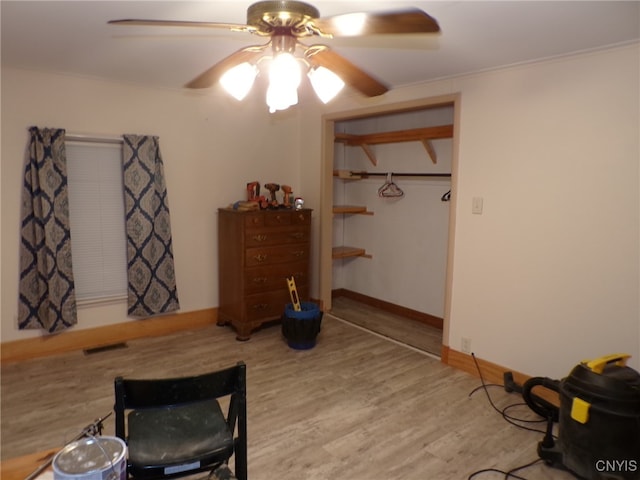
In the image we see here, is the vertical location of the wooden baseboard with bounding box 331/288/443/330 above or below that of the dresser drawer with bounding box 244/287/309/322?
below

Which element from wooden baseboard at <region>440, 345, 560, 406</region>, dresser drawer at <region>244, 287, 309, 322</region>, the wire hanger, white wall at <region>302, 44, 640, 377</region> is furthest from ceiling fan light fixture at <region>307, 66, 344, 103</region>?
the wire hanger

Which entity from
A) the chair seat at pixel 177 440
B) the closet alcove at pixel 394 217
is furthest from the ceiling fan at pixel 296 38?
the closet alcove at pixel 394 217

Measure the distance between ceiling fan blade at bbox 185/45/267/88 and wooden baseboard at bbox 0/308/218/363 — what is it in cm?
251

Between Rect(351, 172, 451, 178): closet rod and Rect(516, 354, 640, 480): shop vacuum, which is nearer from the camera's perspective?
Rect(516, 354, 640, 480): shop vacuum

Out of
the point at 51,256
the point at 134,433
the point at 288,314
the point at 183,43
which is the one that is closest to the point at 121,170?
the point at 51,256

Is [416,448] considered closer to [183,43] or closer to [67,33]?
[183,43]

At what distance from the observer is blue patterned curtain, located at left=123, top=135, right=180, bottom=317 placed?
3736mm

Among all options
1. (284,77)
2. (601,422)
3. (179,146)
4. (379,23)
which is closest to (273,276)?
(179,146)

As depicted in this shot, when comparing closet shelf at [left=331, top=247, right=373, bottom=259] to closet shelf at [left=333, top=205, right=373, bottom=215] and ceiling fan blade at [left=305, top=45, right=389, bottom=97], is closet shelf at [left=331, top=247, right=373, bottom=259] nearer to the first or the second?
closet shelf at [left=333, top=205, right=373, bottom=215]

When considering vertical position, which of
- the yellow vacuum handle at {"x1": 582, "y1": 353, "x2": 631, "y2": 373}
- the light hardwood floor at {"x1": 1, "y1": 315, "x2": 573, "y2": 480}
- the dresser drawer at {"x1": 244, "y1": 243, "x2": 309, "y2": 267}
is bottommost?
the light hardwood floor at {"x1": 1, "y1": 315, "x2": 573, "y2": 480}

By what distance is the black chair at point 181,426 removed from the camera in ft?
4.59

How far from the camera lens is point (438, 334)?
13.8 ft

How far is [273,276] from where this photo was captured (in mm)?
4113

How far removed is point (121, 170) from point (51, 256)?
889 mm
